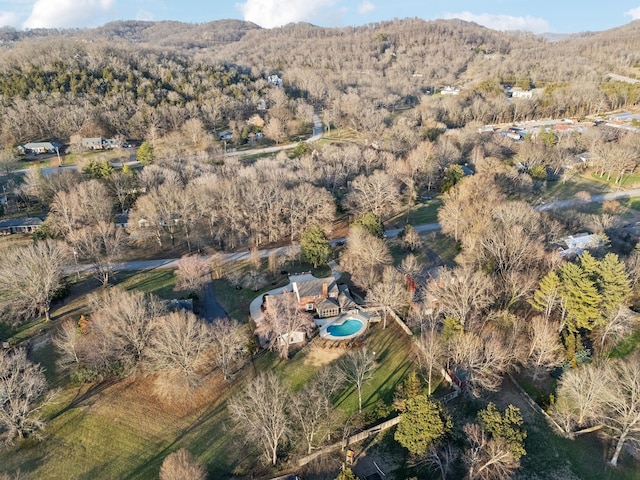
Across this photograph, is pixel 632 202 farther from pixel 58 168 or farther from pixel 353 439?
pixel 58 168

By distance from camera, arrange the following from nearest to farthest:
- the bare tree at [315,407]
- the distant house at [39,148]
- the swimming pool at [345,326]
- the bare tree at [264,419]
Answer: the bare tree at [264,419], the bare tree at [315,407], the swimming pool at [345,326], the distant house at [39,148]

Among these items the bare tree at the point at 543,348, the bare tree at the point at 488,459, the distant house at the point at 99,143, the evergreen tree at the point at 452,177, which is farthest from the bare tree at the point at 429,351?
the distant house at the point at 99,143

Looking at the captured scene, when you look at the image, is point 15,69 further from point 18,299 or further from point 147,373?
point 147,373

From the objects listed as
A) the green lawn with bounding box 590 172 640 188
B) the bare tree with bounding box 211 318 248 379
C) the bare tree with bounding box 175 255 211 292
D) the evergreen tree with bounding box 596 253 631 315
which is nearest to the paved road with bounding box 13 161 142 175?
the bare tree with bounding box 175 255 211 292

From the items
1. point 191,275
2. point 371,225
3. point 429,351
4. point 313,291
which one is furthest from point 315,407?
point 371,225

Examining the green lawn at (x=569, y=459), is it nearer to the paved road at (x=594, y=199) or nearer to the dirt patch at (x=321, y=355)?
the dirt patch at (x=321, y=355)

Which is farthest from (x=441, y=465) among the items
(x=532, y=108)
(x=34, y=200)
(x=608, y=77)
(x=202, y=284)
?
(x=608, y=77)

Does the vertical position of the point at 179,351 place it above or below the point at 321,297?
above
